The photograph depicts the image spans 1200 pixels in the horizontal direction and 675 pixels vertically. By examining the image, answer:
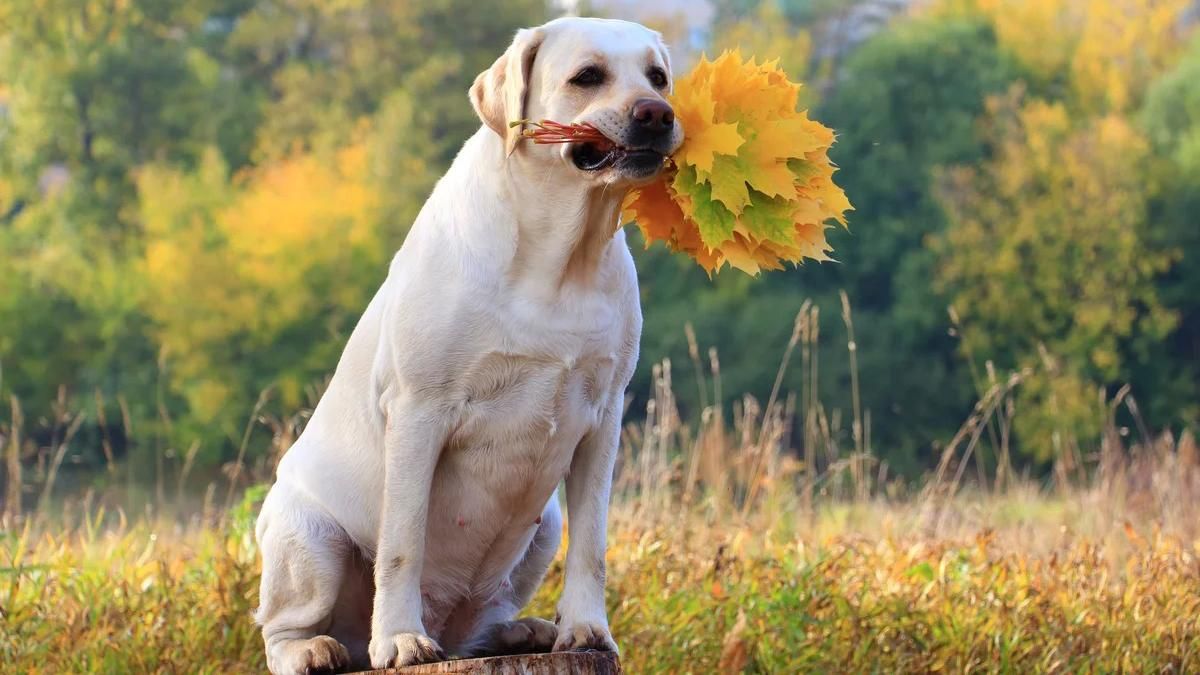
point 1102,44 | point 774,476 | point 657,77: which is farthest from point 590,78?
point 1102,44

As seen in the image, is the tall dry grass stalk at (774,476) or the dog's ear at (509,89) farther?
the tall dry grass stalk at (774,476)

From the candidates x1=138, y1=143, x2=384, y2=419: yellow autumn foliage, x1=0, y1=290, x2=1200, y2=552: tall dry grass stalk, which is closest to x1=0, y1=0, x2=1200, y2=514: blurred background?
x1=138, y1=143, x2=384, y2=419: yellow autumn foliage

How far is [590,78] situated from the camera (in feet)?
11.4

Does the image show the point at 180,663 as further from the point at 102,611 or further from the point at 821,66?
the point at 821,66

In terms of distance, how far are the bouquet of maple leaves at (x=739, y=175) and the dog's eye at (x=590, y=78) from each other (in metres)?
0.11

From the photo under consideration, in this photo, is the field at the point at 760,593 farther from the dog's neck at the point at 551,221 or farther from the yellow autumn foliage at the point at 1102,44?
the yellow autumn foliage at the point at 1102,44

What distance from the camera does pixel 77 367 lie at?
38.4 metres

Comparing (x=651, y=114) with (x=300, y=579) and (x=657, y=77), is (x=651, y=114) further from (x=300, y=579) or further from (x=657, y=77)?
(x=300, y=579)

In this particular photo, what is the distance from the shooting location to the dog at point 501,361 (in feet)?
11.4

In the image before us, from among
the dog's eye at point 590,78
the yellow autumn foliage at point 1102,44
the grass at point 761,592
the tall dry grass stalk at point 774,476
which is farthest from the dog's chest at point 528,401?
the yellow autumn foliage at point 1102,44

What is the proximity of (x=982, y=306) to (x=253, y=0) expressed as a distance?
2398 cm

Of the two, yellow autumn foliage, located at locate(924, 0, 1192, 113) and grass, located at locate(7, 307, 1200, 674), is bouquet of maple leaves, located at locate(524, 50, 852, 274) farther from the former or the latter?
yellow autumn foliage, located at locate(924, 0, 1192, 113)

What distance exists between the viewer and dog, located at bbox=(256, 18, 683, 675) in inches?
137

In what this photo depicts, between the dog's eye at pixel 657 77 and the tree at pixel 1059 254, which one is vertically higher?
the dog's eye at pixel 657 77
